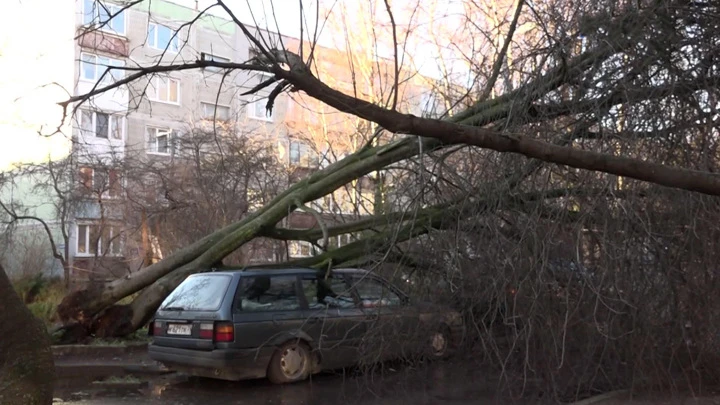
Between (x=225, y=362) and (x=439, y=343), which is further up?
(x=439, y=343)

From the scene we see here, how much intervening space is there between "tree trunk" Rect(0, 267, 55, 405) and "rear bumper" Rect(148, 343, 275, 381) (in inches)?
163

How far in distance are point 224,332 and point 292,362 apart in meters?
1.05

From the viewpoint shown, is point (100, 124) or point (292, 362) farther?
point (100, 124)

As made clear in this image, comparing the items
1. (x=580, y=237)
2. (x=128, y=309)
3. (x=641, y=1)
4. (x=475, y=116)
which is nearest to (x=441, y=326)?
(x=580, y=237)

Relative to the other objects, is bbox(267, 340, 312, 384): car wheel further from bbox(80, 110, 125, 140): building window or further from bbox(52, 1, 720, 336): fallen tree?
bbox(80, 110, 125, 140): building window

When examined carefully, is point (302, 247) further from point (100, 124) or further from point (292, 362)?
point (292, 362)

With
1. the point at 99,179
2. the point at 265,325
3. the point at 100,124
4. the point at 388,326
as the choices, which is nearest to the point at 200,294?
the point at 265,325

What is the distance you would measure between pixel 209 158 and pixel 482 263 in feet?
46.0

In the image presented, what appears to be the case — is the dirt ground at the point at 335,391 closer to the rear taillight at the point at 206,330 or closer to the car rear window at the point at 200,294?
the rear taillight at the point at 206,330

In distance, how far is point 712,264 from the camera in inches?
261

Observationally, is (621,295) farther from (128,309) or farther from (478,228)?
(128,309)

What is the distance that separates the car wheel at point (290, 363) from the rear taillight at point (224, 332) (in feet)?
2.24

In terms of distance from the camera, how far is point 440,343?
776 cm

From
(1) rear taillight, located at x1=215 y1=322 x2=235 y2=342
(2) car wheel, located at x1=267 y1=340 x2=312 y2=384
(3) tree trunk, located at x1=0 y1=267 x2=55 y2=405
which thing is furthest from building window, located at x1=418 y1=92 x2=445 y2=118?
(3) tree trunk, located at x1=0 y1=267 x2=55 y2=405
